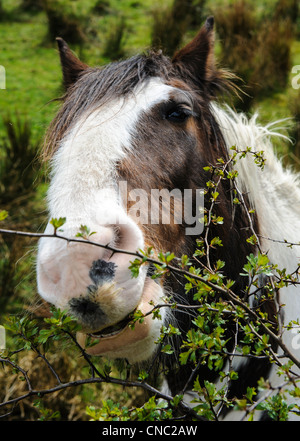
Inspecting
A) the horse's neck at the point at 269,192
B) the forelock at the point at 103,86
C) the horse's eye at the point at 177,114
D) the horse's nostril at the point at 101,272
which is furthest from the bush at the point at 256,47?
the horse's nostril at the point at 101,272

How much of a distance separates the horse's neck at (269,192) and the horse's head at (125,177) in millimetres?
142

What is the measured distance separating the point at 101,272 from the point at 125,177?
17.1 inches

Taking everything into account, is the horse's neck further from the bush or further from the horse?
the bush

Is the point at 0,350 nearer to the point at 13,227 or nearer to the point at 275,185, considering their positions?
the point at 275,185

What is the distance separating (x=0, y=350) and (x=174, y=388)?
1080mm

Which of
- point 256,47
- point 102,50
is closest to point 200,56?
point 256,47

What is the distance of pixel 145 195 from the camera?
1.81 meters

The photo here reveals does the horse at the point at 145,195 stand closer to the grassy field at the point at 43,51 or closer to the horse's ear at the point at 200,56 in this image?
the horse's ear at the point at 200,56

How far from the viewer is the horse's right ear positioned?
2525 mm

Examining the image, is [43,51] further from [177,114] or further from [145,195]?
[145,195]

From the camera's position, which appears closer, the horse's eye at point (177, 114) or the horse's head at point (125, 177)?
the horse's head at point (125, 177)

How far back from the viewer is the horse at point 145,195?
1505 millimetres

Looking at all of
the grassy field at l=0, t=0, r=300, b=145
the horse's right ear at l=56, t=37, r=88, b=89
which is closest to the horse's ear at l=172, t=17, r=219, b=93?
the horse's right ear at l=56, t=37, r=88, b=89
